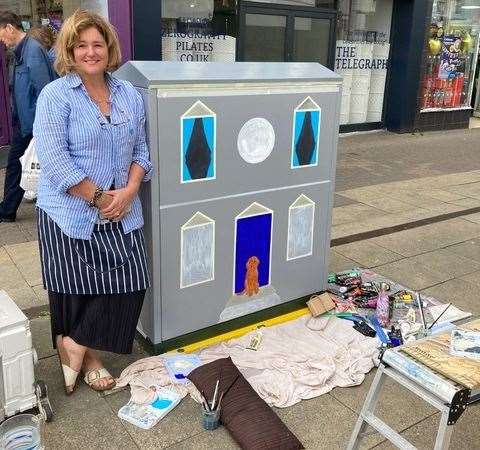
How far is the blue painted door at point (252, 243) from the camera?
332 cm

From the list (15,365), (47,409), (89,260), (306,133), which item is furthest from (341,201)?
(15,365)

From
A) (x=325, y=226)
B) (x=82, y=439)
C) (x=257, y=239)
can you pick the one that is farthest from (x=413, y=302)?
(x=82, y=439)

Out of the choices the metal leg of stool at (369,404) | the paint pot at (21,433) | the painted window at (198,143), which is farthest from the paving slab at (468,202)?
the paint pot at (21,433)

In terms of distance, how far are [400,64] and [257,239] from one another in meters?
8.76

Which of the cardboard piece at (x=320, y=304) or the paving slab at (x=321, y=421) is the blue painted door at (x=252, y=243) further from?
the paving slab at (x=321, y=421)

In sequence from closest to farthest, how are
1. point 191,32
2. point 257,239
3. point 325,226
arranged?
point 257,239 → point 325,226 → point 191,32

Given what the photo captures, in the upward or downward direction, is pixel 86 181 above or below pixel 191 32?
below

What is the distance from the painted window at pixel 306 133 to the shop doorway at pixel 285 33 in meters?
5.67

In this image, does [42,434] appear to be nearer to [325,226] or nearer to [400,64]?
[325,226]

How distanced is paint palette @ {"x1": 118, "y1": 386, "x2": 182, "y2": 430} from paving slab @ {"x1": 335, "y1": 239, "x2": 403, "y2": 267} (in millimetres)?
2323

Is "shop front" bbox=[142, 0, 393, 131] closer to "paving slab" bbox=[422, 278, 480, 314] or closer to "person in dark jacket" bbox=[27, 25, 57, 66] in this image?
"person in dark jacket" bbox=[27, 25, 57, 66]

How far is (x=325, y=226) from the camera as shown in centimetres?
376

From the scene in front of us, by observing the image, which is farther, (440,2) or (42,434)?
(440,2)

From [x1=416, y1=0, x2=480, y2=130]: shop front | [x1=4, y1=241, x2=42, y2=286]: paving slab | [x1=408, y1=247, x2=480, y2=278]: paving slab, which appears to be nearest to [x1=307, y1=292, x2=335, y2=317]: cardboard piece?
[x1=408, y1=247, x2=480, y2=278]: paving slab
